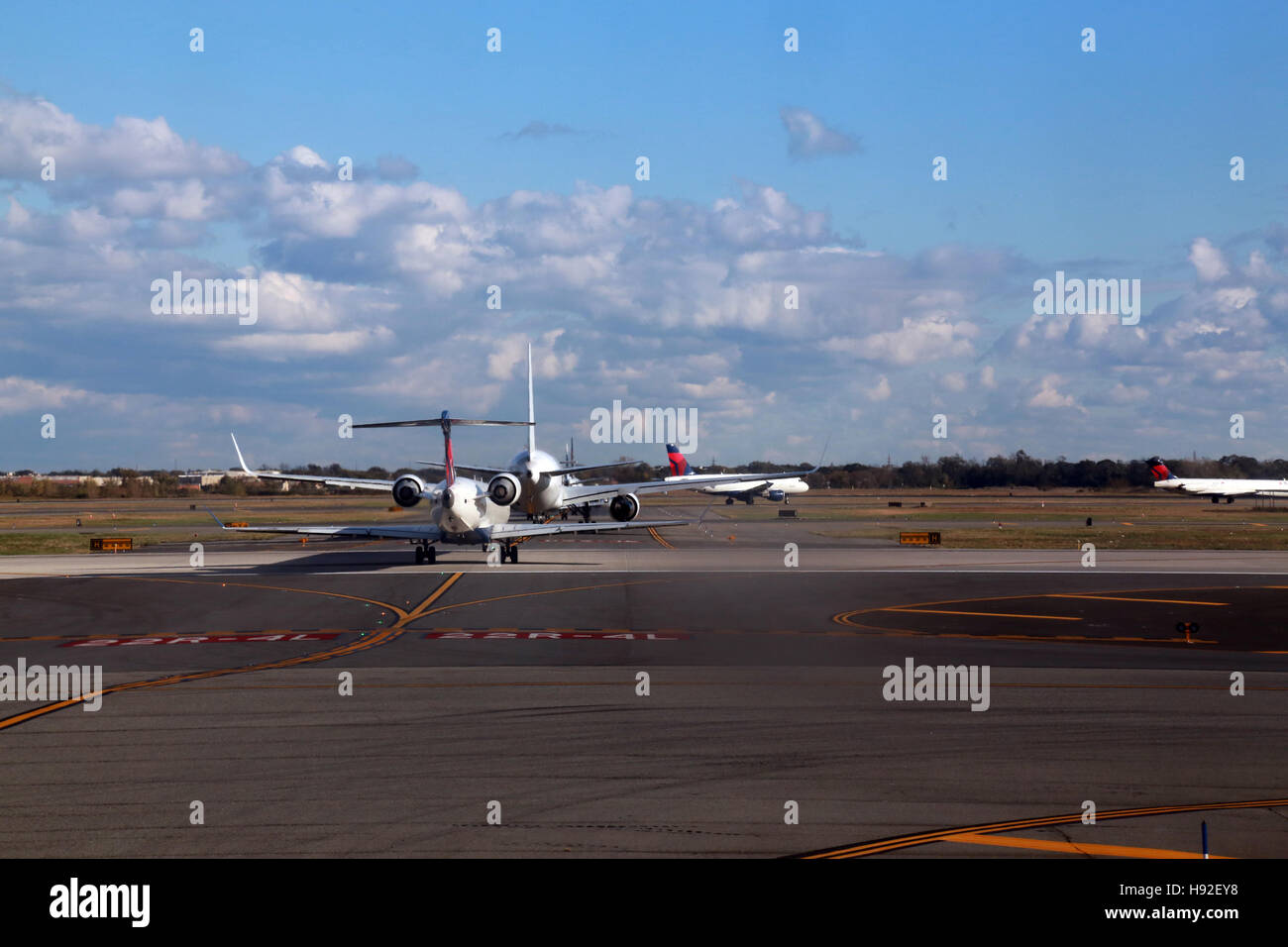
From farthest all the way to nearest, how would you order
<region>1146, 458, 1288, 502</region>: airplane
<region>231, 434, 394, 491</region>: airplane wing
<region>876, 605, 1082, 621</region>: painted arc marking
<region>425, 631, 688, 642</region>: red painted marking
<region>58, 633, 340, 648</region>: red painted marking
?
<region>1146, 458, 1288, 502</region>: airplane, <region>231, 434, 394, 491</region>: airplane wing, <region>876, 605, 1082, 621</region>: painted arc marking, <region>425, 631, 688, 642</region>: red painted marking, <region>58, 633, 340, 648</region>: red painted marking

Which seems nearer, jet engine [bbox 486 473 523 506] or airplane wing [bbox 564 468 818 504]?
jet engine [bbox 486 473 523 506]

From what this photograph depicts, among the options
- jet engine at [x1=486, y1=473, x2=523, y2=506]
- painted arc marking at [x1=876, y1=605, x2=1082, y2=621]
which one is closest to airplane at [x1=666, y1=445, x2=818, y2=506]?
jet engine at [x1=486, y1=473, x2=523, y2=506]

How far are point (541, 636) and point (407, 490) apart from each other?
2009 centimetres

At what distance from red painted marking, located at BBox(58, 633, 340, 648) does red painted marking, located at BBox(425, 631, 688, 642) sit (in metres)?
2.92

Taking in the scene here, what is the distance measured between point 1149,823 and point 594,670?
11639mm

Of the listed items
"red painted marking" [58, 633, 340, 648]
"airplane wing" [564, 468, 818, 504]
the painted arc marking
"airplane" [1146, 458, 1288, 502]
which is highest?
"airplane wing" [564, 468, 818, 504]

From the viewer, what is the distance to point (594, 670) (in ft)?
67.6

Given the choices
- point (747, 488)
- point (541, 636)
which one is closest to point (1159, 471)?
point (747, 488)

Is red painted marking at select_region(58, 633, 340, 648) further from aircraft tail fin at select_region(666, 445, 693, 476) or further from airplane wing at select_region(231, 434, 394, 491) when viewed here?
aircraft tail fin at select_region(666, 445, 693, 476)

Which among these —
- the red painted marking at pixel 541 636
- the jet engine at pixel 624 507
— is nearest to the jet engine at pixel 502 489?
the jet engine at pixel 624 507

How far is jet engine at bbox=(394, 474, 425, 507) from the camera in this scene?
43.9 metres

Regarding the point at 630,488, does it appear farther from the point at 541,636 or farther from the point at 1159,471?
the point at 1159,471

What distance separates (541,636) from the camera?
25.6 m
